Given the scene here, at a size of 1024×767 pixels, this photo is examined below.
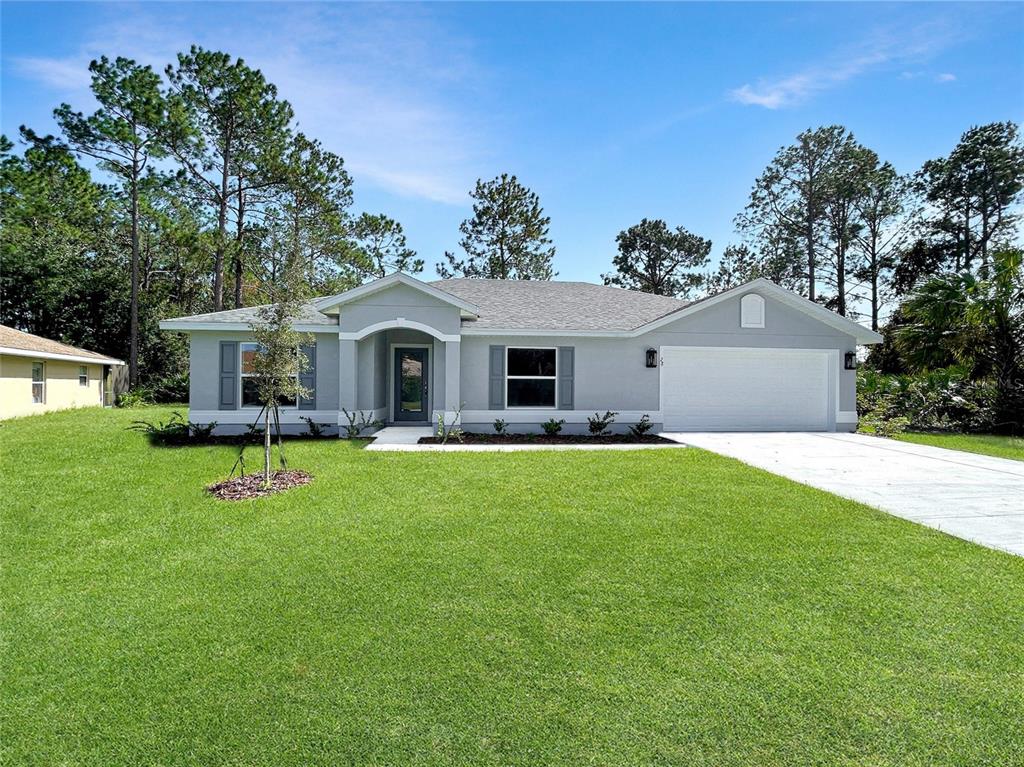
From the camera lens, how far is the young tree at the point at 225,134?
2406 centimetres

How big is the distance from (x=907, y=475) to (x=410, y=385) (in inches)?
447

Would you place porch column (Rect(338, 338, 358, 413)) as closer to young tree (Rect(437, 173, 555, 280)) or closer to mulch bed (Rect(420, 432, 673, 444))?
mulch bed (Rect(420, 432, 673, 444))

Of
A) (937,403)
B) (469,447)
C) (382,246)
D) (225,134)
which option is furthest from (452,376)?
(225,134)

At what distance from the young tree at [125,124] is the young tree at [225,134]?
79cm

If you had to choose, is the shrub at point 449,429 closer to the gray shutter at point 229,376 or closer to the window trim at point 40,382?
the gray shutter at point 229,376

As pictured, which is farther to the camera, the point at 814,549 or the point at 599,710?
the point at 814,549

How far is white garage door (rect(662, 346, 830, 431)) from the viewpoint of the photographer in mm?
14117

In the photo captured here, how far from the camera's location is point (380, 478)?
319 inches

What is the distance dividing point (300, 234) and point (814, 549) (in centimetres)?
801

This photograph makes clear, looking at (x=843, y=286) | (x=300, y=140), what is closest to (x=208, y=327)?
(x=300, y=140)

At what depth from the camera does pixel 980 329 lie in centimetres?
1495

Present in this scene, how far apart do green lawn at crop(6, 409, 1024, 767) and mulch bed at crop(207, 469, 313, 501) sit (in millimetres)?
403

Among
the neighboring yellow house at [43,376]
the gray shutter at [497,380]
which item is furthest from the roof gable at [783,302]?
the neighboring yellow house at [43,376]

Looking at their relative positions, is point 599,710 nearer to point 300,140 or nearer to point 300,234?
point 300,234
